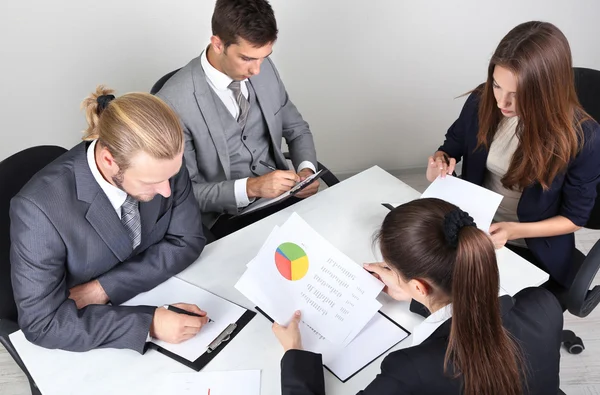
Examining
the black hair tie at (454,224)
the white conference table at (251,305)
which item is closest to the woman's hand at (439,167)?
the white conference table at (251,305)

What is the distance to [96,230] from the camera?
5.06ft

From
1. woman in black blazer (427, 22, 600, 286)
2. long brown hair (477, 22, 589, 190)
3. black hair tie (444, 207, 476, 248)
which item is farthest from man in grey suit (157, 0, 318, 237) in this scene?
black hair tie (444, 207, 476, 248)

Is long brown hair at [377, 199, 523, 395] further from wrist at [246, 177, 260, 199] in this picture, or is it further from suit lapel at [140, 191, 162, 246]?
wrist at [246, 177, 260, 199]

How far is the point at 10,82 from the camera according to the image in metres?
2.70

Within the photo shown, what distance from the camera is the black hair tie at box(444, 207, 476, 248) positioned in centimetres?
115

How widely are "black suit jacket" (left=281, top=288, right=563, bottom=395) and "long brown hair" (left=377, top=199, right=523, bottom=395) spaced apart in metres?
0.03

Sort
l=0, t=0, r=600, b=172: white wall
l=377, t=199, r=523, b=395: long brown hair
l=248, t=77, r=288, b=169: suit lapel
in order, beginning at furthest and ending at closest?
l=0, t=0, r=600, b=172: white wall
l=248, t=77, r=288, b=169: suit lapel
l=377, t=199, r=523, b=395: long brown hair

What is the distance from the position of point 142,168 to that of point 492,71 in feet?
3.75

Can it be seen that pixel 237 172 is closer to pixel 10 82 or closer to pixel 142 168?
pixel 142 168

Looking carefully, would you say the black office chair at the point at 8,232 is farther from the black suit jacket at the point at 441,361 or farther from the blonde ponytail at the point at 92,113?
the black suit jacket at the point at 441,361

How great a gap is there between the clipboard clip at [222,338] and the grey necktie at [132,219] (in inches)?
15.7

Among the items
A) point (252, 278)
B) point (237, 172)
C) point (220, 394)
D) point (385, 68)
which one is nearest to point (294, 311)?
point (252, 278)

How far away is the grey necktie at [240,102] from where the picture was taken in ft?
7.14

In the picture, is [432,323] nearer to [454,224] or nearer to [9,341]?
[454,224]
